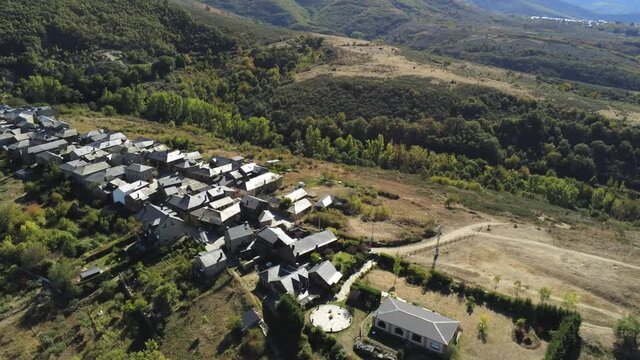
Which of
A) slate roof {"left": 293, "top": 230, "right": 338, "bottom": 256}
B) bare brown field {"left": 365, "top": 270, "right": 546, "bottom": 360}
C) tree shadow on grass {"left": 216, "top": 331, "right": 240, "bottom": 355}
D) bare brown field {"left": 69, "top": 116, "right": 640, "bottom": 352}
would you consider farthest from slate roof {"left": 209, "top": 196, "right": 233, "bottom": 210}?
bare brown field {"left": 365, "top": 270, "right": 546, "bottom": 360}

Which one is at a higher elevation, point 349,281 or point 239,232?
point 239,232

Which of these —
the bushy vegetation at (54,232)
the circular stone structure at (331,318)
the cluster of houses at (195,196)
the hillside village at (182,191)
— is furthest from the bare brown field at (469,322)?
the bushy vegetation at (54,232)

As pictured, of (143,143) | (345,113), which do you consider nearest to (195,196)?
(143,143)

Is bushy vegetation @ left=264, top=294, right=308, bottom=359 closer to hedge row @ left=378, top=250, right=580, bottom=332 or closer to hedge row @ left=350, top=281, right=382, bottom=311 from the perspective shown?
hedge row @ left=350, top=281, right=382, bottom=311

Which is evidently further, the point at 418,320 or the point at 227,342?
the point at 227,342

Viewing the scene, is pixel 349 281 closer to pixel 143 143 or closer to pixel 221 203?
pixel 221 203
